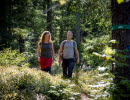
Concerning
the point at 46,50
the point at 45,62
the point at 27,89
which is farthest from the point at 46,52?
the point at 27,89

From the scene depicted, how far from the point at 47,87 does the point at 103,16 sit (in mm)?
3534

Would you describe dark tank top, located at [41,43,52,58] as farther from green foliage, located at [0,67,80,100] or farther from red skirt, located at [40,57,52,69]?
green foliage, located at [0,67,80,100]

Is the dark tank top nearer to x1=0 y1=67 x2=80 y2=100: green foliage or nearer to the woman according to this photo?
the woman

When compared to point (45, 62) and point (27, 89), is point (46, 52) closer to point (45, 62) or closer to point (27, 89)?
point (45, 62)

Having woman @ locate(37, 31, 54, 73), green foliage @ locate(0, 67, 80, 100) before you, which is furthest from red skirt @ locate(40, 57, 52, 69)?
green foliage @ locate(0, 67, 80, 100)

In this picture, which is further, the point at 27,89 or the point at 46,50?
the point at 46,50

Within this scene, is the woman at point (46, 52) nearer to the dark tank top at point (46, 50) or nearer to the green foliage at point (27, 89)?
the dark tank top at point (46, 50)

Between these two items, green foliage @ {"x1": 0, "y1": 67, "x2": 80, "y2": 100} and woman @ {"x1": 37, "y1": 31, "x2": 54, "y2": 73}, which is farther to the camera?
woman @ {"x1": 37, "y1": 31, "x2": 54, "y2": 73}

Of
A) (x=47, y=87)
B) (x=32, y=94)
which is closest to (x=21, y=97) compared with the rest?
(x=32, y=94)

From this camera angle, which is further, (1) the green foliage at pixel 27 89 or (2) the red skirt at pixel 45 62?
(2) the red skirt at pixel 45 62

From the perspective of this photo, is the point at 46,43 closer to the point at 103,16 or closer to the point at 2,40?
the point at 103,16

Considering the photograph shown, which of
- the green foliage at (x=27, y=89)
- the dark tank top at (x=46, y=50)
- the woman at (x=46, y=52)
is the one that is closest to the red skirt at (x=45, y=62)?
the woman at (x=46, y=52)

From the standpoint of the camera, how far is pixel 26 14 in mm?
11891

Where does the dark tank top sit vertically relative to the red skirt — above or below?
above
